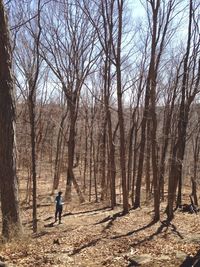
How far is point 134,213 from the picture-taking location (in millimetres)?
18609

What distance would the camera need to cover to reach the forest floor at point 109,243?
9258mm

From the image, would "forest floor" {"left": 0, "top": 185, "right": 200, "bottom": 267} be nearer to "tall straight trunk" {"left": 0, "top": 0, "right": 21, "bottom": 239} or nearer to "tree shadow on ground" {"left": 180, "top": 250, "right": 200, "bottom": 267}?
"tree shadow on ground" {"left": 180, "top": 250, "right": 200, "bottom": 267}

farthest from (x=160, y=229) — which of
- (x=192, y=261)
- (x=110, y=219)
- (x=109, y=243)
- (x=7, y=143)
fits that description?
(x=7, y=143)

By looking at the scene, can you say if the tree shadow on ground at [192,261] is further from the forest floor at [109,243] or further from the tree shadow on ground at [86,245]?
the tree shadow on ground at [86,245]

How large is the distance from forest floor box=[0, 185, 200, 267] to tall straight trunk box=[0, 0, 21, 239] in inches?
26.0

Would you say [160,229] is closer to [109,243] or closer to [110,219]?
[110,219]

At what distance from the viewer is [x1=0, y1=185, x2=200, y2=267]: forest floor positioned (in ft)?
30.4

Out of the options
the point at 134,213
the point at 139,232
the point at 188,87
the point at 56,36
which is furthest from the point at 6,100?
the point at 56,36

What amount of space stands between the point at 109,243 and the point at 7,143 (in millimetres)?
4119

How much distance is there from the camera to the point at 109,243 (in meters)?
11.7

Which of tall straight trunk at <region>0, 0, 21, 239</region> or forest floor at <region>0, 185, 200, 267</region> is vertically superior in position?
tall straight trunk at <region>0, 0, 21, 239</region>

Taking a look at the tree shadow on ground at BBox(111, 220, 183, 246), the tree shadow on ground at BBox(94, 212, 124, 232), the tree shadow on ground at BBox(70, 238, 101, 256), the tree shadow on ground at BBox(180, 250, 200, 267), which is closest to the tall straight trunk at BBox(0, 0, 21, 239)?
the tree shadow on ground at BBox(70, 238, 101, 256)

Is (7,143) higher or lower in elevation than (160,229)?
higher

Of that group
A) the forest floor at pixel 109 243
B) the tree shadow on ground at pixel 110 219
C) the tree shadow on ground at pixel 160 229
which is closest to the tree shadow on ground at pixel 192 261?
the forest floor at pixel 109 243
